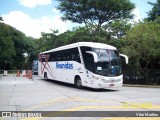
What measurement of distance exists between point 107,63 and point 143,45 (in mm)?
8869

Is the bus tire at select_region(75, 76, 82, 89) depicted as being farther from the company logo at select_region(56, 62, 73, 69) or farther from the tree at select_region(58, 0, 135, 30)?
the tree at select_region(58, 0, 135, 30)

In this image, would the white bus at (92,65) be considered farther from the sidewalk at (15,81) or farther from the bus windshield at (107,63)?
the sidewalk at (15,81)

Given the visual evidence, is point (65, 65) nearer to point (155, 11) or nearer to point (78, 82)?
point (78, 82)

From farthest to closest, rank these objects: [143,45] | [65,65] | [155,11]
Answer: [155,11]
[143,45]
[65,65]

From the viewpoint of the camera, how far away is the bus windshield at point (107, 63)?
19.0 metres

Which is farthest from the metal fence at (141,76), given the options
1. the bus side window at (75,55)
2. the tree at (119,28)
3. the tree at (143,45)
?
the bus side window at (75,55)

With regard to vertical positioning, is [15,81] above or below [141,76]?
below

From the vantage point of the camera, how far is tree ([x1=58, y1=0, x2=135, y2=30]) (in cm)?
4025

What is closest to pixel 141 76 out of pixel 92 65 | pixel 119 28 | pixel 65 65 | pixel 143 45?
pixel 143 45

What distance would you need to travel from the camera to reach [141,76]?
93.2 feet

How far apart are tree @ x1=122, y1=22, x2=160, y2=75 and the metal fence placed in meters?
0.45

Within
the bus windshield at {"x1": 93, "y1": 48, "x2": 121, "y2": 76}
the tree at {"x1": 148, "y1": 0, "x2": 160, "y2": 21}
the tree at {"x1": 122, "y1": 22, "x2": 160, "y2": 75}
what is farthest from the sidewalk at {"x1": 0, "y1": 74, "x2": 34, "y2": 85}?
the tree at {"x1": 148, "y1": 0, "x2": 160, "y2": 21}

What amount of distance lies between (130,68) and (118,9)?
13.9 meters

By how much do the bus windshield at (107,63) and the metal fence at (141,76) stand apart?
8749 millimetres
